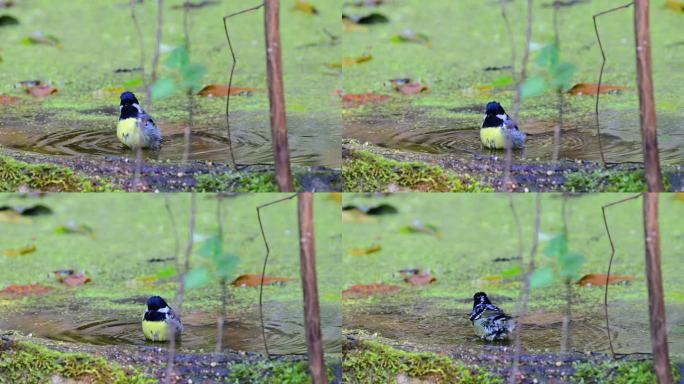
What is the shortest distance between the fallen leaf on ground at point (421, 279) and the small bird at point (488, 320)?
0.20 meters

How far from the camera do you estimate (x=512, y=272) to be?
4.61m

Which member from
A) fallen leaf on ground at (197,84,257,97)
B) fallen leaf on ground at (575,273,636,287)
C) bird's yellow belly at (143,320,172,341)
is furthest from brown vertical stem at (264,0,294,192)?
fallen leaf on ground at (575,273,636,287)

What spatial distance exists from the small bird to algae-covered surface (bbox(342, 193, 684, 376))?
0.03 m

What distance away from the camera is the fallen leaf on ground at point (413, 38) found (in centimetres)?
459

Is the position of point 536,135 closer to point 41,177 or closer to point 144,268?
point 144,268

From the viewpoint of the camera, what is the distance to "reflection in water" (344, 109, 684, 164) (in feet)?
14.5

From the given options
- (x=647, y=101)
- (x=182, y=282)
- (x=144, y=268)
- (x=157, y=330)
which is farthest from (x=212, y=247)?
(x=647, y=101)

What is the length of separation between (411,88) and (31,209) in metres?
1.65

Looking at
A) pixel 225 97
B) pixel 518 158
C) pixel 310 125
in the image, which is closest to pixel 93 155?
pixel 225 97

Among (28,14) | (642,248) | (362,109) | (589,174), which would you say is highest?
(28,14)

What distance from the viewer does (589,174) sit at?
Answer: 175 inches

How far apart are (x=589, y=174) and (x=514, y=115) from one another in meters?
0.39

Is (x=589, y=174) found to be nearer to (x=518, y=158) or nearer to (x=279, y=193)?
(x=518, y=158)

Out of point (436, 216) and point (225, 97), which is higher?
point (225, 97)
